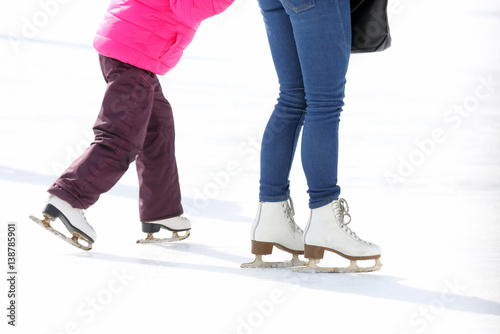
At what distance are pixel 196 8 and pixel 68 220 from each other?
2.45ft

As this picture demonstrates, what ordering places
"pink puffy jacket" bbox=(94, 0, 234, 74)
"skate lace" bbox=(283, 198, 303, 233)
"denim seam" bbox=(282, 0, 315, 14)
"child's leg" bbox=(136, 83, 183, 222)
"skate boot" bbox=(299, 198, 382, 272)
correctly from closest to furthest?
"denim seam" bbox=(282, 0, 315, 14), "skate boot" bbox=(299, 198, 382, 272), "skate lace" bbox=(283, 198, 303, 233), "pink puffy jacket" bbox=(94, 0, 234, 74), "child's leg" bbox=(136, 83, 183, 222)

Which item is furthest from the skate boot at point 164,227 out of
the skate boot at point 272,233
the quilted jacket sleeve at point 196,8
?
the quilted jacket sleeve at point 196,8

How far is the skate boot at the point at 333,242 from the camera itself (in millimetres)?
2457

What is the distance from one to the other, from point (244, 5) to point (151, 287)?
1578cm

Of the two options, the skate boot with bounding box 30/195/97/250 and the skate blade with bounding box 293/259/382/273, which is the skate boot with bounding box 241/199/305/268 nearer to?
the skate blade with bounding box 293/259/382/273

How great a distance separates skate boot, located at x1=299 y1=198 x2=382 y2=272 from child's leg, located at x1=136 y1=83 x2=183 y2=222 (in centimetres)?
60

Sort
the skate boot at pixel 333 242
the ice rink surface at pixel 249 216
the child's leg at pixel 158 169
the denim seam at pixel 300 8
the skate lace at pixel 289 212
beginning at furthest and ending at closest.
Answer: the child's leg at pixel 158 169, the skate lace at pixel 289 212, the skate boot at pixel 333 242, the denim seam at pixel 300 8, the ice rink surface at pixel 249 216

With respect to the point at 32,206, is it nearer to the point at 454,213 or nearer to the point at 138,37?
the point at 138,37

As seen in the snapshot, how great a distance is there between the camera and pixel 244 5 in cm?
1764

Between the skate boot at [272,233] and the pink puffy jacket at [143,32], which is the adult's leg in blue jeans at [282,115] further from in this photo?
the pink puffy jacket at [143,32]

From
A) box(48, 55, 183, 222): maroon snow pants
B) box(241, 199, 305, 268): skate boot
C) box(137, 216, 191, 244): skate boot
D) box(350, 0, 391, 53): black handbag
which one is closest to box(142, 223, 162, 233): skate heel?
box(137, 216, 191, 244): skate boot

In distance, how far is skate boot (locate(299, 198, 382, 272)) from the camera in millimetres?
2457

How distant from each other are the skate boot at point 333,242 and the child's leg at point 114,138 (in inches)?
25.0

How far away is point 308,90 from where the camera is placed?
95.0 inches
